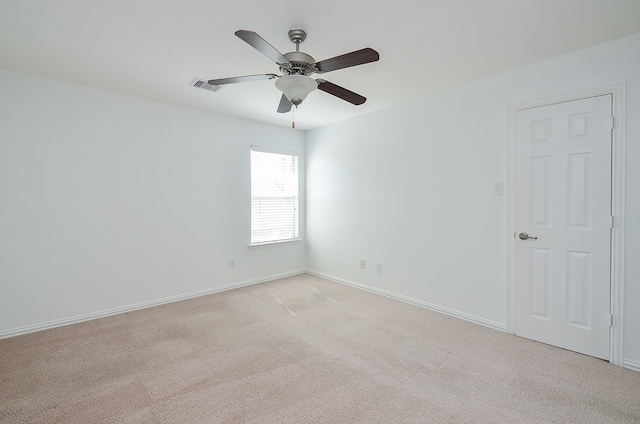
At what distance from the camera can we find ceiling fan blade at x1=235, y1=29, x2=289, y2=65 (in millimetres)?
1669

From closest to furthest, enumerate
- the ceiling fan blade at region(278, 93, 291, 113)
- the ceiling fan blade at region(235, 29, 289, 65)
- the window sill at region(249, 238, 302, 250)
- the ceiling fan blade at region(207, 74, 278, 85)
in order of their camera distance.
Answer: the ceiling fan blade at region(235, 29, 289, 65)
the ceiling fan blade at region(207, 74, 278, 85)
the ceiling fan blade at region(278, 93, 291, 113)
the window sill at region(249, 238, 302, 250)

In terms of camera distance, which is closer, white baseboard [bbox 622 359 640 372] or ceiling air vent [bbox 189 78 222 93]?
white baseboard [bbox 622 359 640 372]

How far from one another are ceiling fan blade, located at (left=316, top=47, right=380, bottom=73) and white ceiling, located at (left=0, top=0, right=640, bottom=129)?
30cm

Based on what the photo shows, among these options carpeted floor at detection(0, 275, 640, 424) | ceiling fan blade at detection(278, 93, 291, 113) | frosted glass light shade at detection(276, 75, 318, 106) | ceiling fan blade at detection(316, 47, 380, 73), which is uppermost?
ceiling fan blade at detection(316, 47, 380, 73)

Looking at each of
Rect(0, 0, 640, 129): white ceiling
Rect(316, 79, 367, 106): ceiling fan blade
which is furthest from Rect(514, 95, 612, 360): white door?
Rect(316, 79, 367, 106): ceiling fan blade

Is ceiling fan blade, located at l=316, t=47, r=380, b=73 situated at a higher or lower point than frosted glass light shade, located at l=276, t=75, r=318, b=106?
higher

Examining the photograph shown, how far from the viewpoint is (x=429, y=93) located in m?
3.46

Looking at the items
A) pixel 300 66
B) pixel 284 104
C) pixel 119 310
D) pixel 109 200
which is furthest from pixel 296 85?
pixel 119 310

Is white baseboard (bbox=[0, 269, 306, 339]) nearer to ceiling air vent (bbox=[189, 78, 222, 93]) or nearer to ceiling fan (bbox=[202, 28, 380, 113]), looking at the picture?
ceiling air vent (bbox=[189, 78, 222, 93])

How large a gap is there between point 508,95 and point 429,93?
0.83 meters

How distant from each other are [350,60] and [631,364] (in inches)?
118

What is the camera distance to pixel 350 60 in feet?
6.37

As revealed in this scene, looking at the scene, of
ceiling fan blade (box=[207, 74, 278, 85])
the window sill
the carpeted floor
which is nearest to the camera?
the carpeted floor

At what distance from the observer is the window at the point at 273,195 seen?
4664mm
